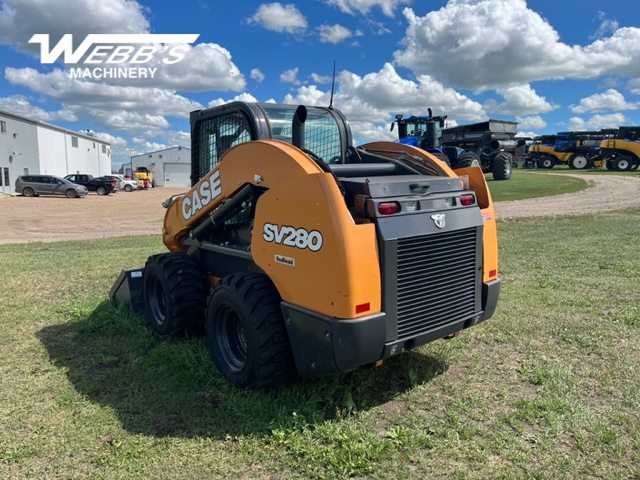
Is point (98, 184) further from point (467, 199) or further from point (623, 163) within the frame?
point (467, 199)

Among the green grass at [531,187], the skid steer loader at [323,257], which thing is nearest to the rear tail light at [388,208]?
the skid steer loader at [323,257]

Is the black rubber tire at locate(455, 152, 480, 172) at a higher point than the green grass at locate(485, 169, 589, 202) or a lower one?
higher

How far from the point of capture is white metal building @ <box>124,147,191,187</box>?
69375 millimetres

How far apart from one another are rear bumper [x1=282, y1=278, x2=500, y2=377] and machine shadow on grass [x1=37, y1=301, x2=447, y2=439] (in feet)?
1.08

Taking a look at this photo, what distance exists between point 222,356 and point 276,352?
2.19ft

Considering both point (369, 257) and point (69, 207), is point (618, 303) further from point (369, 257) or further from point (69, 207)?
point (69, 207)

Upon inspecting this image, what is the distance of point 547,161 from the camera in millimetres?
36781

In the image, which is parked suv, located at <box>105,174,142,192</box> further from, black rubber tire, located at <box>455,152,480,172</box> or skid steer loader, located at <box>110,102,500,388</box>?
skid steer loader, located at <box>110,102,500,388</box>

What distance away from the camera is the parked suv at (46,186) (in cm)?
3278

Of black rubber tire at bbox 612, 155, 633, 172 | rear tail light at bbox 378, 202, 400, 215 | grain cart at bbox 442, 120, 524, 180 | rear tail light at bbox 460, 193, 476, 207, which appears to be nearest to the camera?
rear tail light at bbox 378, 202, 400, 215

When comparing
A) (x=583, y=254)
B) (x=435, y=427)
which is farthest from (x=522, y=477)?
(x=583, y=254)

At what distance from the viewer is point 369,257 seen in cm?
302

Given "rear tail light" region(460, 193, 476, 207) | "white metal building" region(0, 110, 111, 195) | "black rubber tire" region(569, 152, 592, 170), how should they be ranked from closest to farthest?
"rear tail light" region(460, 193, 476, 207) < "black rubber tire" region(569, 152, 592, 170) < "white metal building" region(0, 110, 111, 195)

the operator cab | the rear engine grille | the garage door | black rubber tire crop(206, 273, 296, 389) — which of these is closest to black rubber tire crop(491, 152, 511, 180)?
the operator cab
